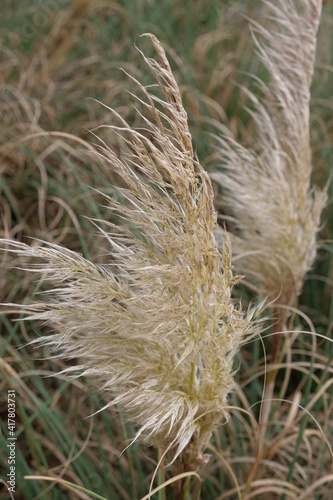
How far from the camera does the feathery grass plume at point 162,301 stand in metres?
0.91

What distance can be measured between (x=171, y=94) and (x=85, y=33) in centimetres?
236

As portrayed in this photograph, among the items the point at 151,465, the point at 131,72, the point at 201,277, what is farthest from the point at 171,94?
the point at 131,72

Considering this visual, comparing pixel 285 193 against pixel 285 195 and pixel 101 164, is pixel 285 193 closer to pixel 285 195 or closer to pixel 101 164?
pixel 285 195

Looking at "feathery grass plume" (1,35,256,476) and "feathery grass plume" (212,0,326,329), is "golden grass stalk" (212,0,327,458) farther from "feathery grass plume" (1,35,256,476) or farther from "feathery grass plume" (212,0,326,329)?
"feathery grass plume" (1,35,256,476)

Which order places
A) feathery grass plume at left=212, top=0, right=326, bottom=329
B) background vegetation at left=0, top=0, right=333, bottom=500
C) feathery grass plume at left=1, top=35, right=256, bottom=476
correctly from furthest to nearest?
background vegetation at left=0, top=0, right=333, bottom=500 → feathery grass plume at left=212, top=0, right=326, bottom=329 → feathery grass plume at left=1, top=35, right=256, bottom=476

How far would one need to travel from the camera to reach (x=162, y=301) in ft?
3.07

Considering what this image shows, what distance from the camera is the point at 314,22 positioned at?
1.49 m

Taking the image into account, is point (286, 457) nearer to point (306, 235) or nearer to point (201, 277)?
point (306, 235)

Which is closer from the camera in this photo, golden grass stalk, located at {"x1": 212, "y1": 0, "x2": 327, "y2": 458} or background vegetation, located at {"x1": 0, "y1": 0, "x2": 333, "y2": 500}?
golden grass stalk, located at {"x1": 212, "y1": 0, "x2": 327, "y2": 458}

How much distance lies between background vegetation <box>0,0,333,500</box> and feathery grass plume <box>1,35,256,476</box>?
53 centimetres

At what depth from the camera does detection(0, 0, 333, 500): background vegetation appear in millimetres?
1675

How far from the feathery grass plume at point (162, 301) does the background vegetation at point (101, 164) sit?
527 millimetres

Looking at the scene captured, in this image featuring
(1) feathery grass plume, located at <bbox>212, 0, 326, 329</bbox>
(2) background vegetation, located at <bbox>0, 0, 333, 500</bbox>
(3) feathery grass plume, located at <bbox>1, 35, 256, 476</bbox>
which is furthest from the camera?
(2) background vegetation, located at <bbox>0, 0, 333, 500</bbox>

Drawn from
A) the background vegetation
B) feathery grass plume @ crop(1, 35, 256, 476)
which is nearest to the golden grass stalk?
the background vegetation
